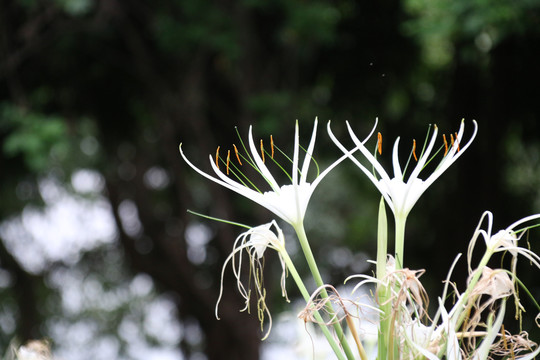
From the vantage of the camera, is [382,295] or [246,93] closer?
[382,295]

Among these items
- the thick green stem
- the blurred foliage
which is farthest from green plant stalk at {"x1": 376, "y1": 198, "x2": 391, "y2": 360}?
the blurred foliage

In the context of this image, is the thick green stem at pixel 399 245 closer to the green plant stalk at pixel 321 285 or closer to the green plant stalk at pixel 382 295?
the green plant stalk at pixel 382 295

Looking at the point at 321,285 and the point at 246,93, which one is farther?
the point at 246,93

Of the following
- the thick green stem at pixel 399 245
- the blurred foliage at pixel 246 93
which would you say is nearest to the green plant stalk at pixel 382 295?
the thick green stem at pixel 399 245

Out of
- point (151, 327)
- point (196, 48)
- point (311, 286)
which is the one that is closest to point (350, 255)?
point (311, 286)

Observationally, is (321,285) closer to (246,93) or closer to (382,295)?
(382,295)

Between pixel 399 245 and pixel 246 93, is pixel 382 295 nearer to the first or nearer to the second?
pixel 399 245

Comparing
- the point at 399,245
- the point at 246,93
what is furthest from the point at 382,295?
the point at 246,93

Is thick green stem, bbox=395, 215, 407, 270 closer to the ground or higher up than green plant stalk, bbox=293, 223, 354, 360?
higher up

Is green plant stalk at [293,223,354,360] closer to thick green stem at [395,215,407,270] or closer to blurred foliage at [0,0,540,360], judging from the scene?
thick green stem at [395,215,407,270]
